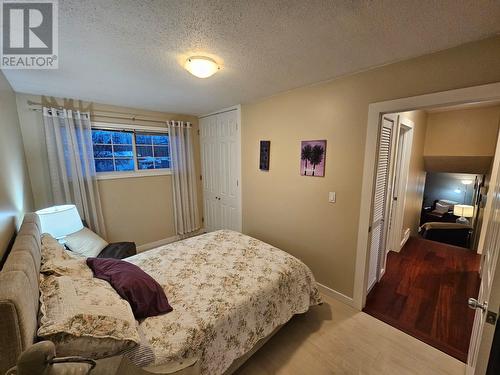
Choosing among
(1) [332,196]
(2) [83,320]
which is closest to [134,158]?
(2) [83,320]

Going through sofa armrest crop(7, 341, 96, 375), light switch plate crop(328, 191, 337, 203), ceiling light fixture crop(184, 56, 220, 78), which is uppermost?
ceiling light fixture crop(184, 56, 220, 78)

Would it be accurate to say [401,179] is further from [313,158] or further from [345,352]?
[345,352]

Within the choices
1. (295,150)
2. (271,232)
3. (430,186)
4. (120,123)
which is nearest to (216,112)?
(120,123)

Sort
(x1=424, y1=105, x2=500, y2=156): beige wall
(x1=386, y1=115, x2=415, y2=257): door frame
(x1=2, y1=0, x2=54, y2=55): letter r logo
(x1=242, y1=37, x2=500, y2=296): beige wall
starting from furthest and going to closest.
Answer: (x1=424, y1=105, x2=500, y2=156): beige wall < (x1=386, y1=115, x2=415, y2=257): door frame < (x1=242, y1=37, x2=500, y2=296): beige wall < (x1=2, y1=0, x2=54, y2=55): letter r logo

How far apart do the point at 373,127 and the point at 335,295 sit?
5.84 ft

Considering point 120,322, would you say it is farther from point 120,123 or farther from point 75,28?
point 120,123

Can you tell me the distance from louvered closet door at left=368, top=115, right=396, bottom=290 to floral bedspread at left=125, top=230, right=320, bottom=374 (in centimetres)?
86

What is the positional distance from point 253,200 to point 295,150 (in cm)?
101

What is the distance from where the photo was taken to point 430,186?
608 cm

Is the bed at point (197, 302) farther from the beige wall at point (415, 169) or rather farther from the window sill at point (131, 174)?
the beige wall at point (415, 169)

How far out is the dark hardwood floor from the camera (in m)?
1.83

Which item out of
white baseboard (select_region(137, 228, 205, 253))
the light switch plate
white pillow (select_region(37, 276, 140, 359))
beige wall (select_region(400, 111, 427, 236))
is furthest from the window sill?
beige wall (select_region(400, 111, 427, 236))

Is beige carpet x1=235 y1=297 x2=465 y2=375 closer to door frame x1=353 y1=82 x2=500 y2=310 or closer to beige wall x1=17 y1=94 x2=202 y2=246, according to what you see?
door frame x1=353 y1=82 x2=500 y2=310

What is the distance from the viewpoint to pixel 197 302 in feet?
4.61
